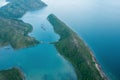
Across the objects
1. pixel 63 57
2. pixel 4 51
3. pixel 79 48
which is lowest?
pixel 4 51

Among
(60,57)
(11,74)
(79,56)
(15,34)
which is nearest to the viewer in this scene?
(11,74)

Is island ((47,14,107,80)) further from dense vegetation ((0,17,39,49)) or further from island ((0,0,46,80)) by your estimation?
dense vegetation ((0,17,39,49))

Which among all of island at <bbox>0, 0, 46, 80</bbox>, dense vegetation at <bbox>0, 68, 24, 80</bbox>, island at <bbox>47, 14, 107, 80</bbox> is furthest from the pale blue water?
island at <bbox>0, 0, 46, 80</bbox>

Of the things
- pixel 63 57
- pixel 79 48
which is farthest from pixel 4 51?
pixel 79 48

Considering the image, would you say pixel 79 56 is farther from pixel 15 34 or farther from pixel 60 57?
pixel 15 34

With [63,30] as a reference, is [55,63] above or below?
below

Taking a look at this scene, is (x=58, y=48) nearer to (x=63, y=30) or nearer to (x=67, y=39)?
(x=67, y=39)

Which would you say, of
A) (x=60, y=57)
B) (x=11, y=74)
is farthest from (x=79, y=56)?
(x=11, y=74)

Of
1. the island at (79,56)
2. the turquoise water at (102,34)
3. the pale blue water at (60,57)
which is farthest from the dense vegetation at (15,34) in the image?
the turquoise water at (102,34)
